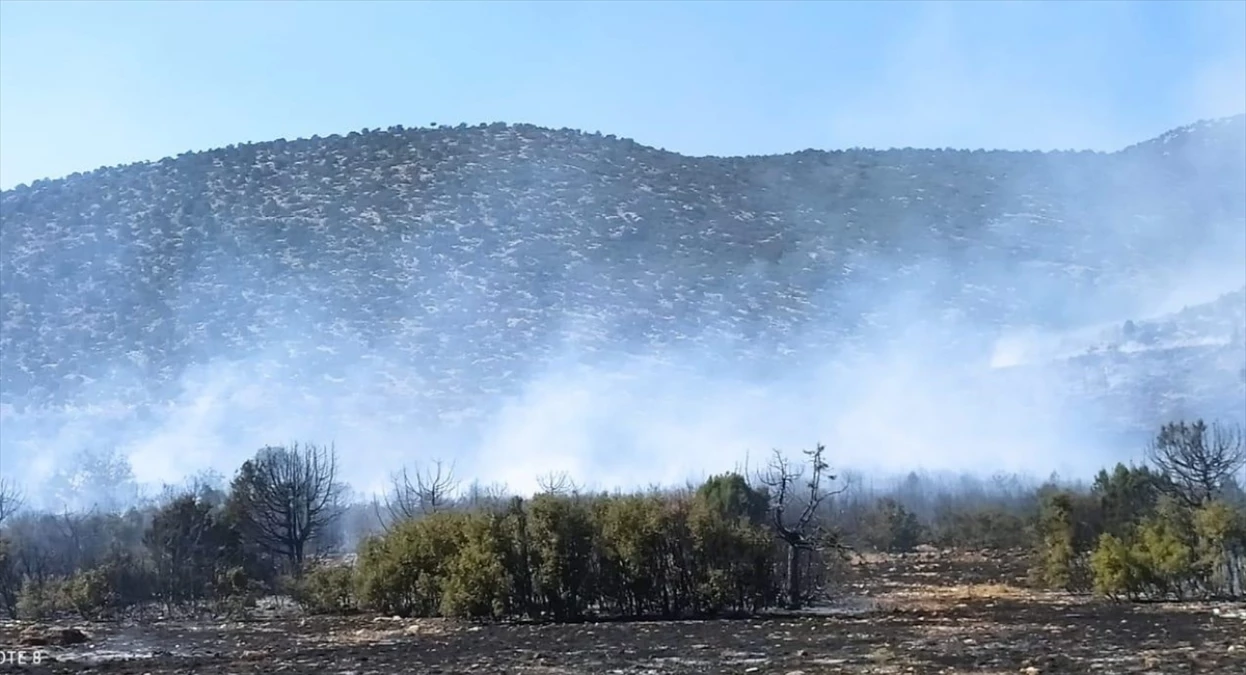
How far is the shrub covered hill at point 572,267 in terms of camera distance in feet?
313

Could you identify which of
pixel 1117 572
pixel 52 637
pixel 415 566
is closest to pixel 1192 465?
pixel 1117 572

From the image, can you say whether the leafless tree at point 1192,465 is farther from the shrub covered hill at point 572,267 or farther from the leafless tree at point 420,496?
the shrub covered hill at point 572,267

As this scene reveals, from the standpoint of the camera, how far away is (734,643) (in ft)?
73.0

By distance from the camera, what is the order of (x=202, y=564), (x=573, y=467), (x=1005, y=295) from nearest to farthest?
(x=202, y=564)
(x=573, y=467)
(x=1005, y=295)

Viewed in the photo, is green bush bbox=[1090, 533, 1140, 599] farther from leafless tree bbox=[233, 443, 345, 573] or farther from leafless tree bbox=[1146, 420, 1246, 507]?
leafless tree bbox=[233, 443, 345, 573]

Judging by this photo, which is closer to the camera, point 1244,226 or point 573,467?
point 573,467

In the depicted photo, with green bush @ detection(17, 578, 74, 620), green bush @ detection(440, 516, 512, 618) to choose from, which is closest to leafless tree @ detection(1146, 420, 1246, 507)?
green bush @ detection(440, 516, 512, 618)

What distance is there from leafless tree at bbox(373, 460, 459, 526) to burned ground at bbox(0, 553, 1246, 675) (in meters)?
8.82

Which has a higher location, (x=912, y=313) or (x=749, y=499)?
(x=912, y=313)

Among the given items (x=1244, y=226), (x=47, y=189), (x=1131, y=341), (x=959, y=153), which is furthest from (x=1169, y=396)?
(x=47, y=189)

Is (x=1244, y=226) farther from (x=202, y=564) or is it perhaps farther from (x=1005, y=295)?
(x=202, y=564)

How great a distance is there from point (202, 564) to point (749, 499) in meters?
17.4

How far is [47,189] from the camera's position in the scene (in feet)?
379

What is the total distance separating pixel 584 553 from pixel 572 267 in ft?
241
